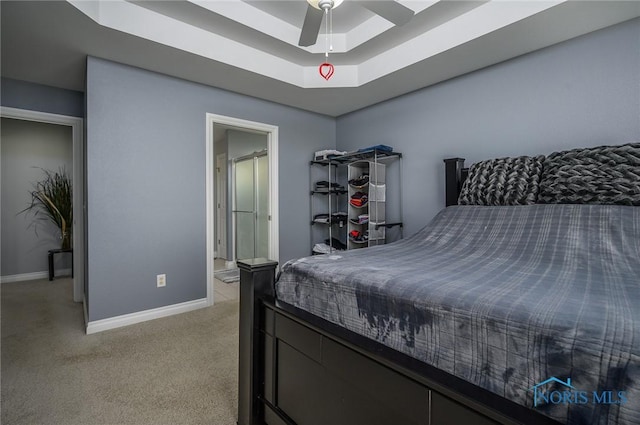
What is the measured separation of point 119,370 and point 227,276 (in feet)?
8.44

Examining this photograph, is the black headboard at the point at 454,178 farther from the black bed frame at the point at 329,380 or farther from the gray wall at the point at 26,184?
the gray wall at the point at 26,184

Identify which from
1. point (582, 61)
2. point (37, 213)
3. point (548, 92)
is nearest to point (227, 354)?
point (548, 92)

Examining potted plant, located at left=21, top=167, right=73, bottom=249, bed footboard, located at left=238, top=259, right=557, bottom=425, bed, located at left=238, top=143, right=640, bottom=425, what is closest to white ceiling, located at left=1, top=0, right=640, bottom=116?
bed, located at left=238, top=143, right=640, bottom=425

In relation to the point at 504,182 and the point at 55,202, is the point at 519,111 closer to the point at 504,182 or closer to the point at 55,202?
the point at 504,182

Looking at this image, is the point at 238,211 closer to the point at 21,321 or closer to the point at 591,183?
the point at 21,321

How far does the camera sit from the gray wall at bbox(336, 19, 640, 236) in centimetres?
213

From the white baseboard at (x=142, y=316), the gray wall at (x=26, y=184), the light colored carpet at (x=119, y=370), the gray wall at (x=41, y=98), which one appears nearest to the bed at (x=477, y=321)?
the light colored carpet at (x=119, y=370)

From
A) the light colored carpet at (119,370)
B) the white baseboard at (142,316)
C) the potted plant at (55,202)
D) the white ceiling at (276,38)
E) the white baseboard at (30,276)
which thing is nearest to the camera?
the light colored carpet at (119,370)

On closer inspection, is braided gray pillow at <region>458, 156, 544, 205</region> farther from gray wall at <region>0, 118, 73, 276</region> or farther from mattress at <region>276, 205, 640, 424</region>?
gray wall at <region>0, 118, 73, 276</region>

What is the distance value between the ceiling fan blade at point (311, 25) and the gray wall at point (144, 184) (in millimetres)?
1607

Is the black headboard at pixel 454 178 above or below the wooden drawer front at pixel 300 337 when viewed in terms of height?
above

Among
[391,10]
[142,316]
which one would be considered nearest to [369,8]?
[391,10]

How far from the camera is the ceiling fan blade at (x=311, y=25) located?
1759 millimetres

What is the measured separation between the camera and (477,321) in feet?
2.70
